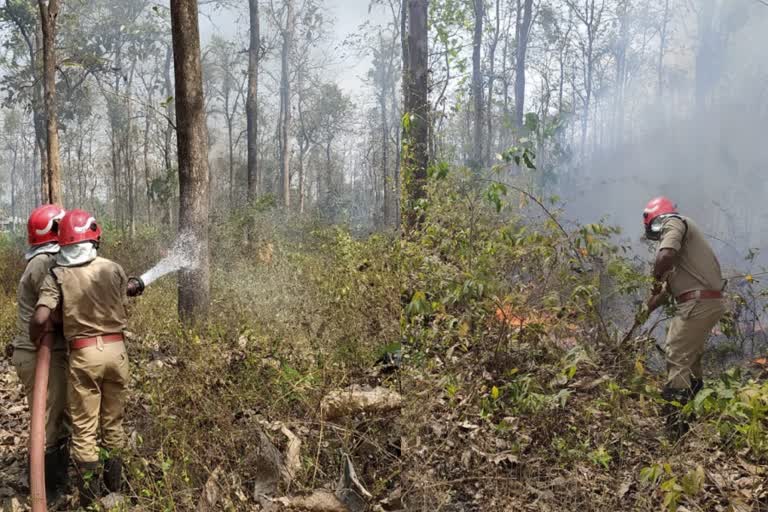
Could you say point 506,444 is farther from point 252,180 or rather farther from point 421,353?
point 252,180

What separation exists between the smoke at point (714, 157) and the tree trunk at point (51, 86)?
1464 centimetres

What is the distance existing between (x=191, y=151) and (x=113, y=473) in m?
3.19

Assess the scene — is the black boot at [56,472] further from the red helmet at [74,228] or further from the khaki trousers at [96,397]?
the red helmet at [74,228]

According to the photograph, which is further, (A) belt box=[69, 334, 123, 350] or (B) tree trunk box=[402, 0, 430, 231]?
(B) tree trunk box=[402, 0, 430, 231]

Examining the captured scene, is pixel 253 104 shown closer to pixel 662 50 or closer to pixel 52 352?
pixel 52 352

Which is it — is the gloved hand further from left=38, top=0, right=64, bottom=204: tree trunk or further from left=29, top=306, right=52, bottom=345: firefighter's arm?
left=38, top=0, right=64, bottom=204: tree trunk

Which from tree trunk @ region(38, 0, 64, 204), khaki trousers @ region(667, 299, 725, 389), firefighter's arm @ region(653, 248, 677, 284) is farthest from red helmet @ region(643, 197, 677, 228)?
tree trunk @ region(38, 0, 64, 204)

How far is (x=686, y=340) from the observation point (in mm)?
4258

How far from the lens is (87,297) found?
10.8ft

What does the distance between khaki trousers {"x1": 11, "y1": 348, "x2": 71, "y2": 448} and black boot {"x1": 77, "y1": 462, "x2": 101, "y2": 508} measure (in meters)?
0.30

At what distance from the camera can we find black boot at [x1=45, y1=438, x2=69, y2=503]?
331 cm

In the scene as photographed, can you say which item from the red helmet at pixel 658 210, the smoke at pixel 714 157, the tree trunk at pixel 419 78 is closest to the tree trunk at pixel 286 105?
the smoke at pixel 714 157

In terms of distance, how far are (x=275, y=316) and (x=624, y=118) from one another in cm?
4502

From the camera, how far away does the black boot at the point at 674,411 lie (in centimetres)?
379
